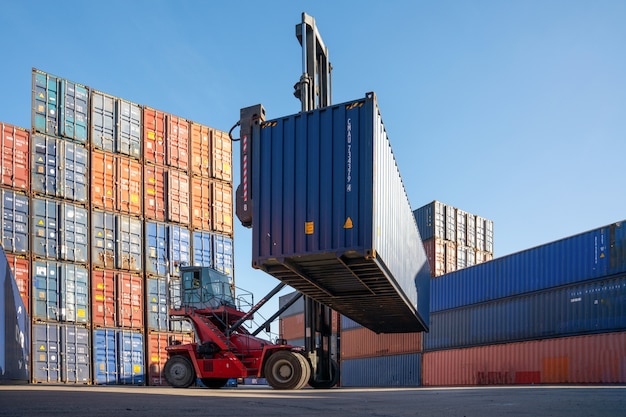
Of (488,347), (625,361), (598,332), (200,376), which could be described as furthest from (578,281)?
(200,376)

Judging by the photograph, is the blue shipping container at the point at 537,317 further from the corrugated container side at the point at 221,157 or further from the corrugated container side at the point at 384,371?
→ the corrugated container side at the point at 221,157

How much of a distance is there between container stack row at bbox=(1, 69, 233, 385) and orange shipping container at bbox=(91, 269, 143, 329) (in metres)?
0.04

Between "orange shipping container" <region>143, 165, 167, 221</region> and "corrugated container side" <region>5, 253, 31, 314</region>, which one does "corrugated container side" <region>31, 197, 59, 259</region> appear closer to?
"corrugated container side" <region>5, 253, 31, 314</region>

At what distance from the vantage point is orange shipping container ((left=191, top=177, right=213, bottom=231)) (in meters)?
28.6

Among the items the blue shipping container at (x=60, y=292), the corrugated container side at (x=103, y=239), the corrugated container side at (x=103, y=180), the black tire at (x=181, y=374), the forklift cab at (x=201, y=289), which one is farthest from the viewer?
the corrugated container side at (x=103, y=180)

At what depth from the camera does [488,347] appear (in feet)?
100

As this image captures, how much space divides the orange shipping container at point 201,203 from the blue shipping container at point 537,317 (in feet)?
43.6

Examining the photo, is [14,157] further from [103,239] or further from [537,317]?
[537,317]

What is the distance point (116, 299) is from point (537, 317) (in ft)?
56.9

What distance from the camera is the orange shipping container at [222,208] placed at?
95.8 feet

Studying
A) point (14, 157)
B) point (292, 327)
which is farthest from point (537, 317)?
point (292, 327)

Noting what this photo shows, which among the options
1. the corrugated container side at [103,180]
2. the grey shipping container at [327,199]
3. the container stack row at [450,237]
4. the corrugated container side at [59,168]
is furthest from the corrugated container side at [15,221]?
the container stack row at [450,237]

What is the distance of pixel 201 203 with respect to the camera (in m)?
29.0

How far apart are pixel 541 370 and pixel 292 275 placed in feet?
54.7
